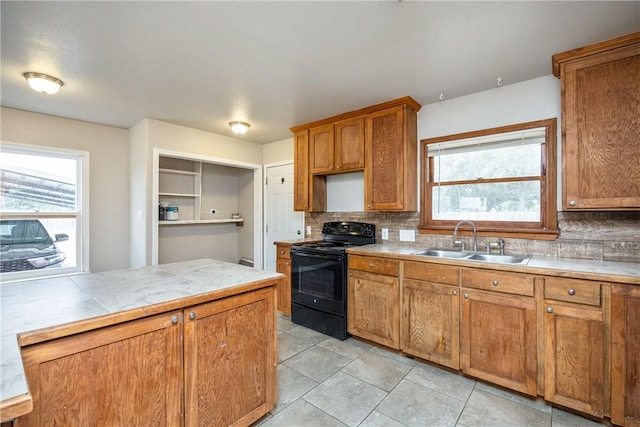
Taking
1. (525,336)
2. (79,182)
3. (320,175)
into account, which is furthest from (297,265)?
(79,182)

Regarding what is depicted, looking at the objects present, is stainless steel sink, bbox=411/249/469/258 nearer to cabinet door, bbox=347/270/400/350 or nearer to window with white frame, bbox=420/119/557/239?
window with white frame, bbox=420/119/557/239

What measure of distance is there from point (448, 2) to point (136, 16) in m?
1.78

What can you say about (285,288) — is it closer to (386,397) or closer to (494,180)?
(386,397)

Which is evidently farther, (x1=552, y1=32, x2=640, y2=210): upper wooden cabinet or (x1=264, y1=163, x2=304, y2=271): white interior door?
(x1=264, y1=163, x2=304, y2=271): white interior door

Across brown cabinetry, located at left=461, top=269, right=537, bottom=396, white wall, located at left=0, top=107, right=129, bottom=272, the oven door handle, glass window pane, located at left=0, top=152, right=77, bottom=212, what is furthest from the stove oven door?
glass window pane, located at left=0, top=152, right=77, bottom=212

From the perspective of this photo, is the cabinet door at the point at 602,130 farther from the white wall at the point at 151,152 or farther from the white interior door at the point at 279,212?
the white wall at the point at 151,152

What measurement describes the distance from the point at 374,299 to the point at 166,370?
1858 millimetres

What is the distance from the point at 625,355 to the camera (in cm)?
170

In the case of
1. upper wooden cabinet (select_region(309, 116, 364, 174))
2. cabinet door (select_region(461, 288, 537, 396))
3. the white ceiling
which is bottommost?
cabinet door (select_region(461, 288, 537, 396))

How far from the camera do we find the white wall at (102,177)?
3494mm

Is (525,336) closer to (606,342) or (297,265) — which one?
(606,342)

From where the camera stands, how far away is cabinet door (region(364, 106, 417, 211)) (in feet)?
9.73

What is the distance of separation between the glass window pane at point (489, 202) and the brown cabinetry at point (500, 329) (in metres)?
0.81

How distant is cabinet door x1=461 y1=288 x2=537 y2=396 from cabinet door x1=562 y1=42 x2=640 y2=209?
828mm
